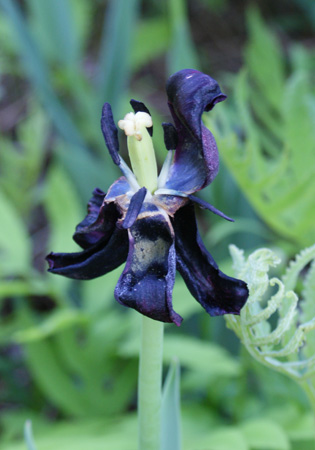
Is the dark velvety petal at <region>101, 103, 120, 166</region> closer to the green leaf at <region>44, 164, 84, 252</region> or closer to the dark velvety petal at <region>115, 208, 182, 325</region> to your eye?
the dark velvety petal at <region>115, 208, 182, 325</region>

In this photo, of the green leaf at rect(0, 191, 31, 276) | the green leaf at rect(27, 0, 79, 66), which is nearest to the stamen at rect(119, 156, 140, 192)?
the green leaf at rect(0, 191, 31, 276)

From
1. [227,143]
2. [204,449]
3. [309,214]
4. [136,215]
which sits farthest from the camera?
[309,214]

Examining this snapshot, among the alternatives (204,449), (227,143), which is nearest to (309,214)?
(227,143)

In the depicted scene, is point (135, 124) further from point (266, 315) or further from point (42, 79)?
point (42, 79)

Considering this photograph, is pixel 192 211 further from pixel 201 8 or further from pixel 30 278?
pixel 201 8

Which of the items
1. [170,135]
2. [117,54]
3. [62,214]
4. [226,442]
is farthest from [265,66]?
[170,135]

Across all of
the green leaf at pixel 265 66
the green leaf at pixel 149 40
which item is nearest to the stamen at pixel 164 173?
the green leaf at pixel 265 66
